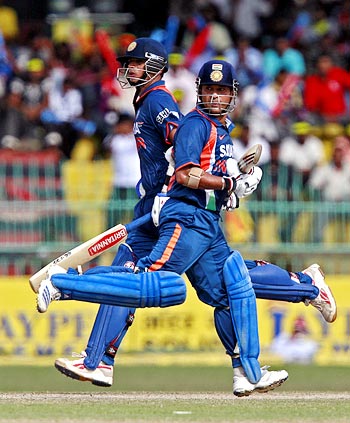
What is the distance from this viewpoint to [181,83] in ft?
48.4

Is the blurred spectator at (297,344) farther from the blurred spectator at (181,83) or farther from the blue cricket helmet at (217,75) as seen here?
the blue cricket helmet at (217,75)

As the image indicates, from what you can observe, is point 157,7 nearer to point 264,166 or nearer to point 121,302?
point 264,166

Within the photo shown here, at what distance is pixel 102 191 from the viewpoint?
12125mm

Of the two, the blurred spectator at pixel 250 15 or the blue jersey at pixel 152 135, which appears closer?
the blue jersey at pixel 152 135

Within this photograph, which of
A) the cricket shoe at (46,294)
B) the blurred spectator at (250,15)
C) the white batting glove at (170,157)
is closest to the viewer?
the cricket shoe at (46,294)

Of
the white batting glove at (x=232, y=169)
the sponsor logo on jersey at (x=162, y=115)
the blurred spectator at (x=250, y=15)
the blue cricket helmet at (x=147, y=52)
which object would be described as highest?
the blurred spectator at (x=250, y=15)

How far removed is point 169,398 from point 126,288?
1.18 m

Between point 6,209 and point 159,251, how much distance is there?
4.82m

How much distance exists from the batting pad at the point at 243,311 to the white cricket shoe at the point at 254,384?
37 millimetres

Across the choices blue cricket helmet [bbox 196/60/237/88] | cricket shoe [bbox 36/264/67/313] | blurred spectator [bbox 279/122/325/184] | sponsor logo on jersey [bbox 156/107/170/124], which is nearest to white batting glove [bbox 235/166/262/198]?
blue cricket helmet [bbox 196/60/237/88]

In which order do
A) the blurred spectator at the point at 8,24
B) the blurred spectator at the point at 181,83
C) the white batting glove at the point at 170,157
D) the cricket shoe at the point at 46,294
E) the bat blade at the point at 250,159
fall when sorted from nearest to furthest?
the cricket shoe at the point at 46,294
the bat blade at the point at 250,159
the white batting glove at the point at 170,157
the blurred spectator at the point at 181,83
the blurred spectator at the point at 8,24

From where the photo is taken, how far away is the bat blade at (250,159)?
7.62 metres

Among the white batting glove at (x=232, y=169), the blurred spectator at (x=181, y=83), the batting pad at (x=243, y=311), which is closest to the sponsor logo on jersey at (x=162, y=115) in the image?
the white batting glove at (x=232, y=169)

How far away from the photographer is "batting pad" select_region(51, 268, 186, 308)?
24.2 feet
